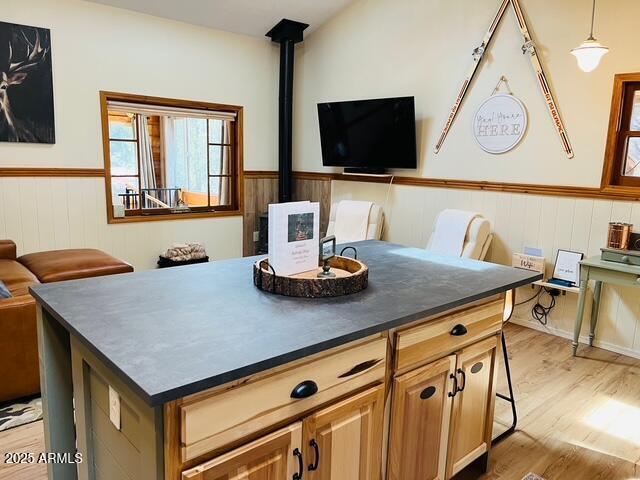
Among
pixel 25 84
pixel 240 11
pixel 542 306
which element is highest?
pixel 240 11

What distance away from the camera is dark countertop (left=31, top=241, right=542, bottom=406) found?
1.11 meters

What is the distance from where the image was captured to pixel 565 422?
264 centimetres

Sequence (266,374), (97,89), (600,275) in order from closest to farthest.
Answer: (266,374) → (600,275) → (97,89)

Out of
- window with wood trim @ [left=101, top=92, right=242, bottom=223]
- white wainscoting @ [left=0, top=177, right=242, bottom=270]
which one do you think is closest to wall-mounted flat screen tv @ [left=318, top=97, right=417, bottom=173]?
window with wood trim @ [left=101, top=92, right=242, bottom=223]

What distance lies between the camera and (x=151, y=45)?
490 cm

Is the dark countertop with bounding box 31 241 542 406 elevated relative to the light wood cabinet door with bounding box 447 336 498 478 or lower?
elevated

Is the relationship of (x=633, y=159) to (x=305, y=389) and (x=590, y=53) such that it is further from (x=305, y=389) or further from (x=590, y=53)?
(x=305, y=389)

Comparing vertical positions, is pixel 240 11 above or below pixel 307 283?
above

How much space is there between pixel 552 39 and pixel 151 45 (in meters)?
3.73

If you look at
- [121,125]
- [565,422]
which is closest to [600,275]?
[565,422]

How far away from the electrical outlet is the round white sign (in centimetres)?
376

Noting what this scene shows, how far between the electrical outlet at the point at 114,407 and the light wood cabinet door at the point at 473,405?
1192mm

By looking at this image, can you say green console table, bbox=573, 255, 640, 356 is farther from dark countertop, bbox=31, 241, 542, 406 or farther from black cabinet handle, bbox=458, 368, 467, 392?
black cabinet handle, bbox=458, 368, 467, 392

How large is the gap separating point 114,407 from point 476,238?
10.9ft
